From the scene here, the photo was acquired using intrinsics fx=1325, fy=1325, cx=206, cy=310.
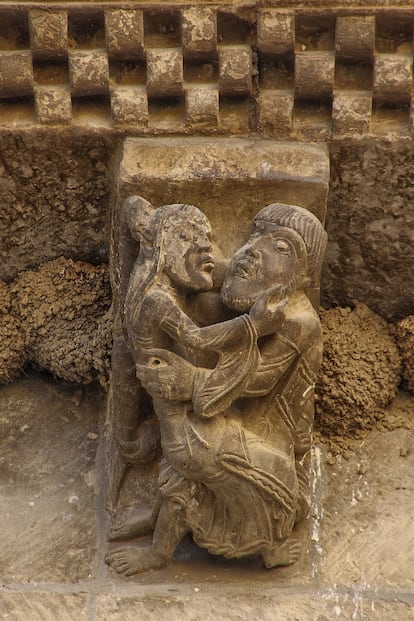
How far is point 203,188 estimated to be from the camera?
2.98 m

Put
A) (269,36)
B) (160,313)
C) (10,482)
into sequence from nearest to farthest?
(160,313) → (269,36) → (10,482)

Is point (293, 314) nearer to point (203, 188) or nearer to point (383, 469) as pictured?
point (203, 188)

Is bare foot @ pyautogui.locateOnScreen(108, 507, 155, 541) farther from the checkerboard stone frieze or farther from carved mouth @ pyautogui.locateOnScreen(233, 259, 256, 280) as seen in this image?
the checkerboard stone frieze

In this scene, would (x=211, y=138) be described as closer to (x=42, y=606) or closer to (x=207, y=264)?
(x=207, y=264)

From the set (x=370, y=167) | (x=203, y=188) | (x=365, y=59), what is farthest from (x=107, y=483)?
(x=365, y=59)

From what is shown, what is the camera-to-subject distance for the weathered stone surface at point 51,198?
310cm

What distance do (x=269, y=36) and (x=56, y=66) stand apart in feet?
1.63

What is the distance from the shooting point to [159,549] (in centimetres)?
299

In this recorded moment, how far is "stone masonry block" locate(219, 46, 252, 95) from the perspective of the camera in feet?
9.91

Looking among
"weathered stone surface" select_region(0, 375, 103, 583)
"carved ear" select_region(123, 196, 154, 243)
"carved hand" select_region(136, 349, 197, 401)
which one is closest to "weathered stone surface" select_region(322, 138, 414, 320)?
"carved ear" select_region(123, 196, 154, 243)

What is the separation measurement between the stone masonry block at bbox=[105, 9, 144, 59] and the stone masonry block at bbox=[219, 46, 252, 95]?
190 mm

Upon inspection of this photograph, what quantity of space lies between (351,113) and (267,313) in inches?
21.9

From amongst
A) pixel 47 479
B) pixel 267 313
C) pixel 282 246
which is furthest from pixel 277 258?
pixel 47 479

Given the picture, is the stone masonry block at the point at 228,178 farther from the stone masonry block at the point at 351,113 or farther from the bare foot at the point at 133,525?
the bare foot at the point at 133,525
